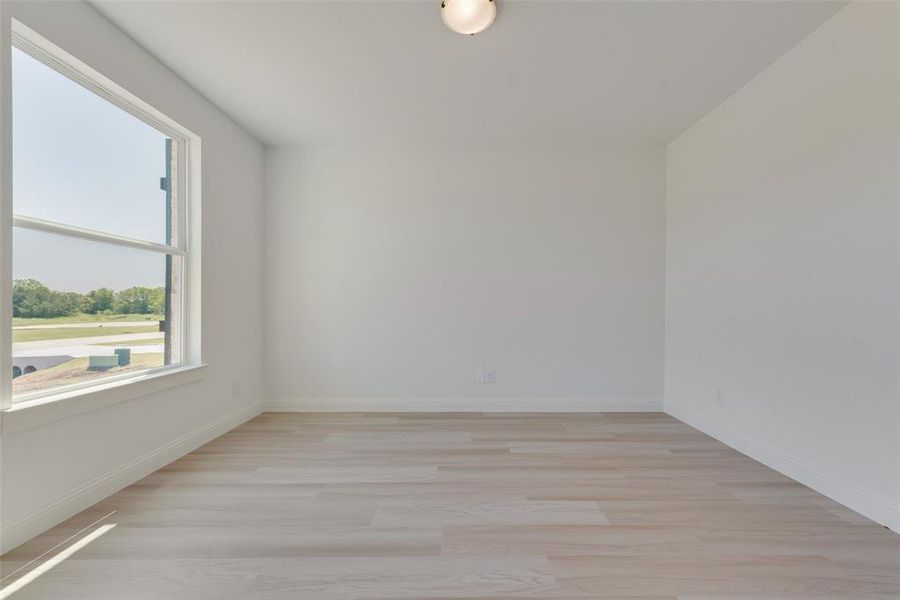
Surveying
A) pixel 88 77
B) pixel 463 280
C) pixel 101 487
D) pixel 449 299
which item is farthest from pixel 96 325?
pixel 463 280

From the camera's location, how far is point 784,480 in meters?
2.33

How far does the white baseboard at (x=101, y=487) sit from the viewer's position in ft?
5.54

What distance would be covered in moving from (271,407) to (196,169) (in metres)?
2.20

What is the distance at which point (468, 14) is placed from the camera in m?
1.96

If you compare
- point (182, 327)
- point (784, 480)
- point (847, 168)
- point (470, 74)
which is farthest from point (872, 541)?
point (182, 327)

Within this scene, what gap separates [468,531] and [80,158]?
2.72m

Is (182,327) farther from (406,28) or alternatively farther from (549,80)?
(549,80)

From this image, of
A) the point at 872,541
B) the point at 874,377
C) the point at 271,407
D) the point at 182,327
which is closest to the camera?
the point at 872,541

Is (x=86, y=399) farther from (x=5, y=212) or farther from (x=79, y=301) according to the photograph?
(x=5, y=212)

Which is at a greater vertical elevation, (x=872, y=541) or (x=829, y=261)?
(x=829, y=261)

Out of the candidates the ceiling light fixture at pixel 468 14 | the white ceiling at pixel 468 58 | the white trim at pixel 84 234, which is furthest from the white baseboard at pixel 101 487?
the ceiling light fixture at pixel 468 14

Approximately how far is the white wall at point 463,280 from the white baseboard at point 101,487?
0.98 meters

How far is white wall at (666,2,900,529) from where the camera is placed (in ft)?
6.18

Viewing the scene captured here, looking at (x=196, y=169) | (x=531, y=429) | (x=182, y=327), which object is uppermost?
(x=196, y=169)
